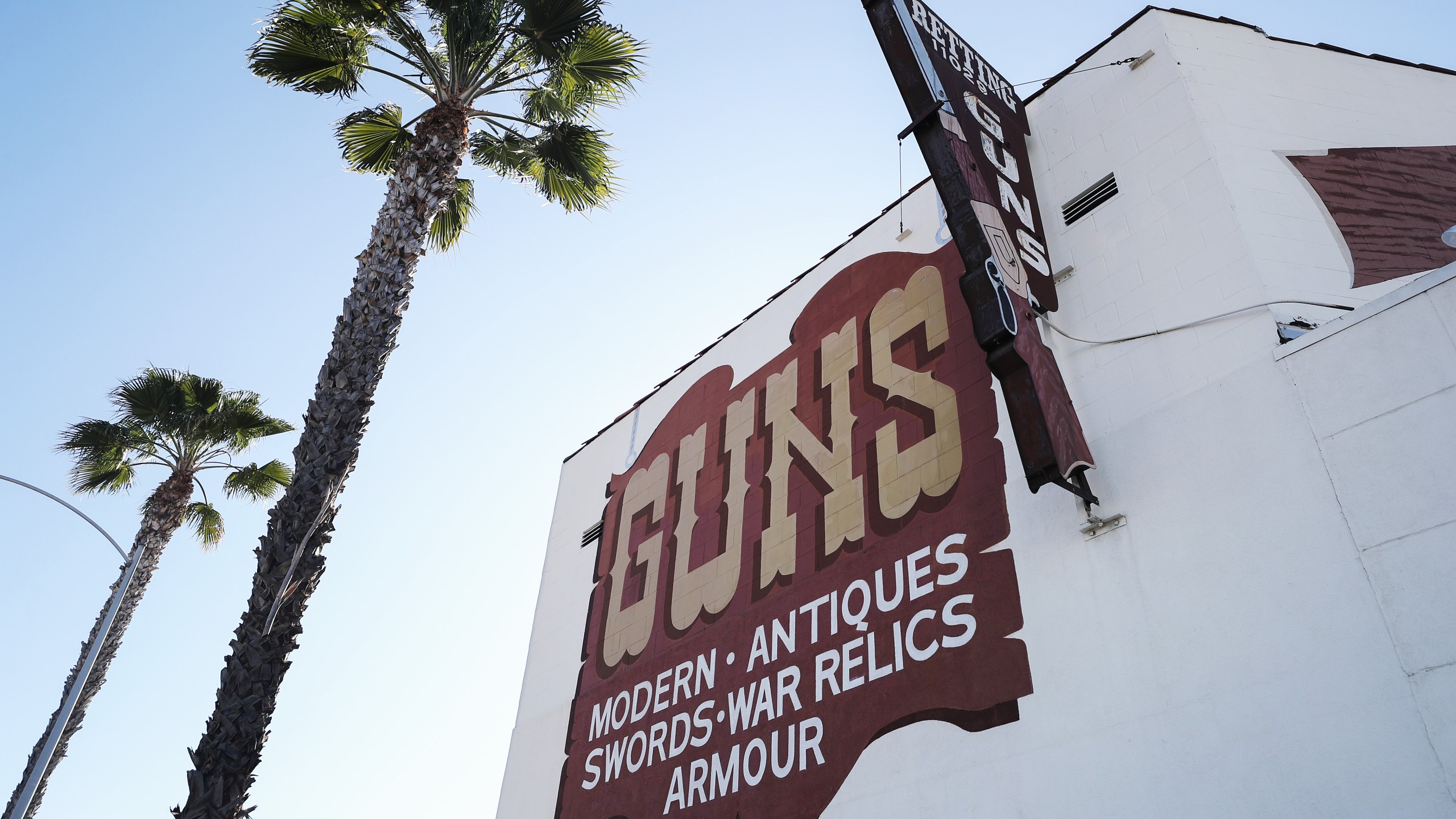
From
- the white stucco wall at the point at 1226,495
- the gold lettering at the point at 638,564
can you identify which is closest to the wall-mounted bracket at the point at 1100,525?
the white stucco wall at the point at 1226,495

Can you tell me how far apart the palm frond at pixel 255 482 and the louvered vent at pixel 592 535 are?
807 centimetres

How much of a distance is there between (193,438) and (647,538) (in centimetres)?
1115

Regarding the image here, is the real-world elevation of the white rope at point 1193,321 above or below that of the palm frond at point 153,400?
below

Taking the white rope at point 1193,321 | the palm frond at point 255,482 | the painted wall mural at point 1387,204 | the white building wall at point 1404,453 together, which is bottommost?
the white building wall at point 1404,453

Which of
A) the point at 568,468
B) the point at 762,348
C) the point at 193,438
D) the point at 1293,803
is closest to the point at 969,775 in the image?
the point at 1293,803

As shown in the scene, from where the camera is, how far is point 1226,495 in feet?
26.7

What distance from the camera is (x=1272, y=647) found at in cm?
727

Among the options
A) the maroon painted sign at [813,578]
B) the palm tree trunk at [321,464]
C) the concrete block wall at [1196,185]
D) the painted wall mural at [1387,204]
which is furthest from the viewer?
the maroon painted sign at [813,578]

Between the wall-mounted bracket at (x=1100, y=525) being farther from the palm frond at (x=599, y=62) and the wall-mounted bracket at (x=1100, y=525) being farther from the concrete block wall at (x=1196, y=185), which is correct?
the palm frond at (x=599, y=62)

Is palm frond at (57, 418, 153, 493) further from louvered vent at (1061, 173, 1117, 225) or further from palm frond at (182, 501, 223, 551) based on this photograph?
louvered vent at (1061, 173, 1117, 225)

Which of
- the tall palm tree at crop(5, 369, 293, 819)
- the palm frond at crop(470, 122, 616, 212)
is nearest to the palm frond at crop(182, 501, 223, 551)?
the tall palm tree at crop(5, 369, 293, 819)

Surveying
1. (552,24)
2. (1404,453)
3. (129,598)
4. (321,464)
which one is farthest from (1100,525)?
(129,598)

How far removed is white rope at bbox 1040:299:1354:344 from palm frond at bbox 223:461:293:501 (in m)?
17.6

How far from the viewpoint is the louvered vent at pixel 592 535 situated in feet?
56.4
